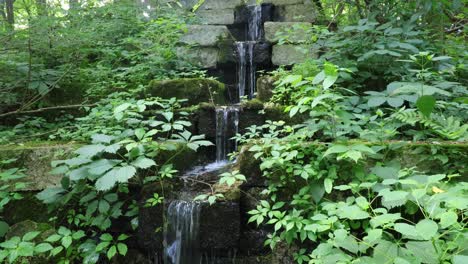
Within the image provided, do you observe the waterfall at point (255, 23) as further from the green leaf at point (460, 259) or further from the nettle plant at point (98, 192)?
the green leaf at point (460, 259)

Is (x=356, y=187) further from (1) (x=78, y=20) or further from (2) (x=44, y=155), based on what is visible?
(1) (x=78, y=20)

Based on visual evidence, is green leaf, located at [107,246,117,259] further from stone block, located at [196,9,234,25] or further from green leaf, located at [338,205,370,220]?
stone block, located at [196,9,234,25]

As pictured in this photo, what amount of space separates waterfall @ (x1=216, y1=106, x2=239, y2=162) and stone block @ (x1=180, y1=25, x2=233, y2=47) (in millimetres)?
2466

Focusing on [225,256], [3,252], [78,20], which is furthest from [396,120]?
[78,20]

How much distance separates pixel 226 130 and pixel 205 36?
282 cm

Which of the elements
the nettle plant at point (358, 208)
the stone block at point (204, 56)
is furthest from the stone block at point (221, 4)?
the nettle plant at point (358, 208)

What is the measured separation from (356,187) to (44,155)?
108 inches

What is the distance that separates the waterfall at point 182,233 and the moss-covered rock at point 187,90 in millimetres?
Result: 2166

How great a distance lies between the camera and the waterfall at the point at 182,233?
8.64ft

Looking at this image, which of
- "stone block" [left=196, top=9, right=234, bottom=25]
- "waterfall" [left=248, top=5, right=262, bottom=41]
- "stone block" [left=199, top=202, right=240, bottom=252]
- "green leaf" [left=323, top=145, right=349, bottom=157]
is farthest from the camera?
"stone block" [left=196, top=9, right=234, bottom=25]

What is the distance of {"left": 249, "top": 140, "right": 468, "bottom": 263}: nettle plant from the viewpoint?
1.46 metres

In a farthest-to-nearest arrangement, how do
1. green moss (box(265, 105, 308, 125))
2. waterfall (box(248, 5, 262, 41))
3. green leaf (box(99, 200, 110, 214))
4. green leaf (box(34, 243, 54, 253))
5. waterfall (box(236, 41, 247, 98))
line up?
1. waterfall (box(248, 5, 262, 41))
2. waterfall (box(236, 41, 247, 98))
3. green moss (box(265, 105, 308, 125))
4. green leaf (box(99, 200, 110, 214))
5. green leaf (box(34, 243, 54, 253))

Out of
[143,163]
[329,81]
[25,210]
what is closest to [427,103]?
[329,81]

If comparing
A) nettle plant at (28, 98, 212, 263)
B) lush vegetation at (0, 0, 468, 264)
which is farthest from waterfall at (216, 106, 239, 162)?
nettle plant at (28, 98, 212, 263)
